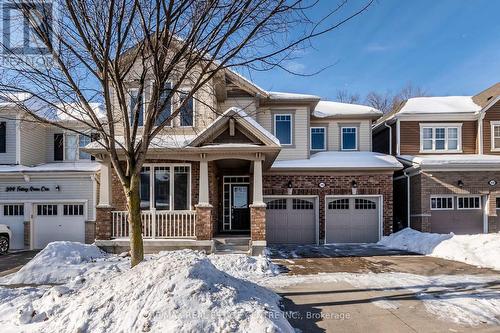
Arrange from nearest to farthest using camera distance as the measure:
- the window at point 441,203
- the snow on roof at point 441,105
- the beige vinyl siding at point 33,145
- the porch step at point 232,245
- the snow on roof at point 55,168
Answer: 1. the porch step at point 232,245
2. the snow on roof at point 55,168
3. the window at point 441,203
4. the beige vinyl siding at point 33,145
5. the snow on roof at point 441,105

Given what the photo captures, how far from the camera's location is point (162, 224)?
1159 cm

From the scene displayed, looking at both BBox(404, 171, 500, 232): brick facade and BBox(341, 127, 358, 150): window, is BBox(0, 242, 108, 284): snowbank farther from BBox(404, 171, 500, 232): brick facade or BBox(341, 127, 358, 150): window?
BBox(404, 171, 500, 232): brick facade

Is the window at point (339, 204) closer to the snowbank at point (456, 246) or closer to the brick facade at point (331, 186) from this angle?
the brick facade at point (331, 186)

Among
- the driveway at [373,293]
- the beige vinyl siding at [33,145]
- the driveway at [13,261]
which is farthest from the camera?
the beige vinyl siding at [33,145]

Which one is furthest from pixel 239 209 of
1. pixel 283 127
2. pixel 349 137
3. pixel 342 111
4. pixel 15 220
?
pixel 15 220

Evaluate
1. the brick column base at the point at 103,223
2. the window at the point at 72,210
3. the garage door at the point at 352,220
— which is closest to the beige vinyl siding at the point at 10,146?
the window at the point at 72,210

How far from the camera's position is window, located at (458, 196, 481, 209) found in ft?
51.6

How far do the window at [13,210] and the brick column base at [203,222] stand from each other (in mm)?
9351

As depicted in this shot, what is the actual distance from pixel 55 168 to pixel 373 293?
14.1 metres

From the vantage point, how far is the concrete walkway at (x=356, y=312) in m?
5.19

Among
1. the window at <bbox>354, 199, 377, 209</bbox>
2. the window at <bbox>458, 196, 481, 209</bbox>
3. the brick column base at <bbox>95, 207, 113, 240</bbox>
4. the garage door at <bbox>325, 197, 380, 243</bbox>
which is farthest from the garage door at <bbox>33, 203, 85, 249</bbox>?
the window at <bbox>458, 196, 481, 209</bbox>

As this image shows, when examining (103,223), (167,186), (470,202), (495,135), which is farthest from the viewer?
(495,135)

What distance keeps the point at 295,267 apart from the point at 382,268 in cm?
236

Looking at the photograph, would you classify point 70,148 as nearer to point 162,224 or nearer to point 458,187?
point 162,224
